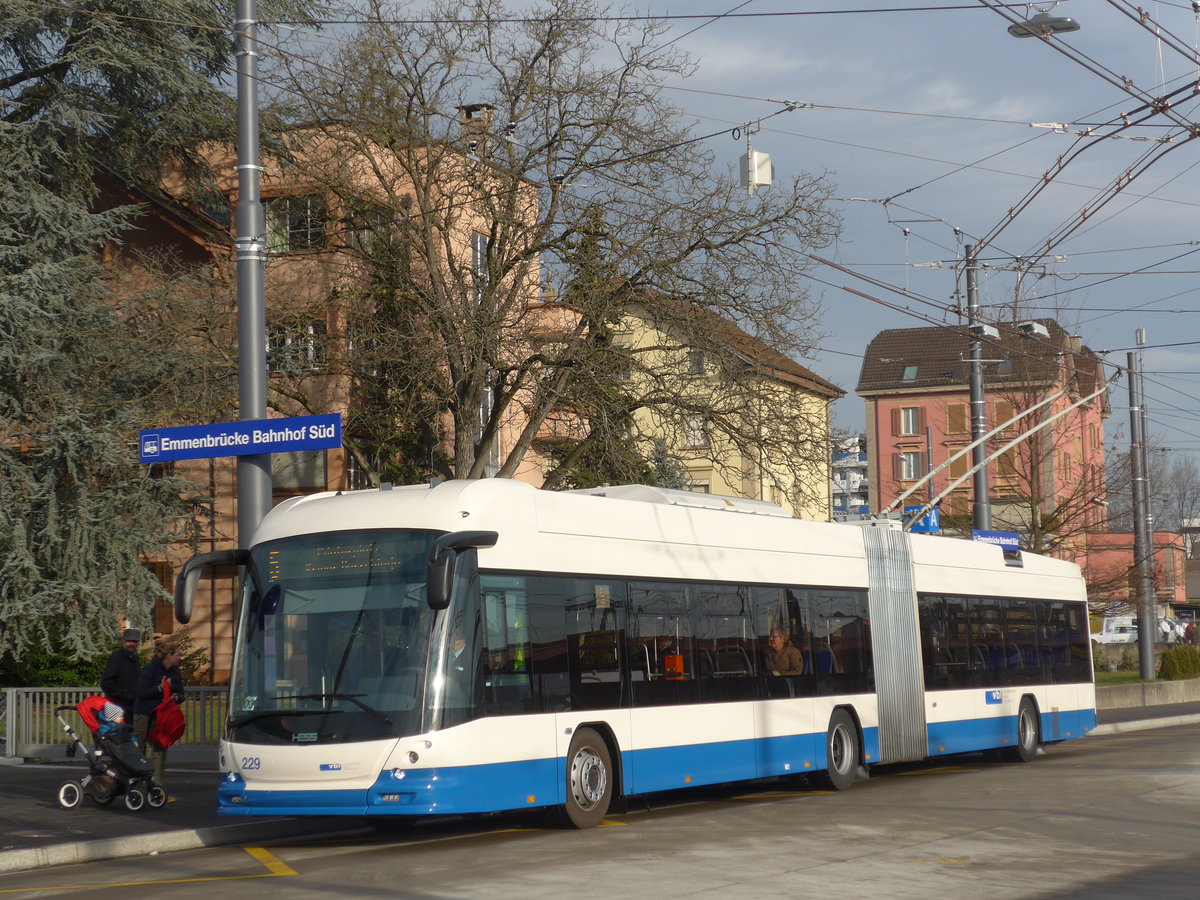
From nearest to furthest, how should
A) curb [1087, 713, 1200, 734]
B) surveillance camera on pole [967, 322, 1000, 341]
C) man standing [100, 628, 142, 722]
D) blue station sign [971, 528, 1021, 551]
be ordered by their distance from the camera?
man standing [100, 628, 142, 722] < blue station sign [971, 528, 1021, 551] < surveillance camera on pole [967, 322, 1000, 341] < curb [1087, 713, 1200, 734]

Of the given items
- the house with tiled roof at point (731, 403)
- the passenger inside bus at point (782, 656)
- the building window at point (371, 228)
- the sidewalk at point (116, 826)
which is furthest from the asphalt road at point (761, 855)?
the building window at point (371, 228)

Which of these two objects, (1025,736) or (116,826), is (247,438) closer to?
(116,826)

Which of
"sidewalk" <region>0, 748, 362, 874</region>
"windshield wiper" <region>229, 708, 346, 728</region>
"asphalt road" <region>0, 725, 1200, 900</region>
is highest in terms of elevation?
"windshield wiper" <region>229, 708, 346, 728</region>

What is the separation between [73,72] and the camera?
24562mm

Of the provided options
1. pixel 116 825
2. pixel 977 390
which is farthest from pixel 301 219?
pixel 116 825

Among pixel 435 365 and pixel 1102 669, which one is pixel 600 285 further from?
pixel 1102 669

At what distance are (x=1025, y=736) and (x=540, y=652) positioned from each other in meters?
10.9

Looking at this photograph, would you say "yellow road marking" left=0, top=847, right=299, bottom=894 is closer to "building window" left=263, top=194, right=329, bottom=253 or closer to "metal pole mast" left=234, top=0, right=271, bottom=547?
"metal pole mast" left=234, top=0, right=271, bottom=547

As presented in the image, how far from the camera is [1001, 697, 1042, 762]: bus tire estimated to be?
71.2ft

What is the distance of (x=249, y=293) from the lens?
14414mm

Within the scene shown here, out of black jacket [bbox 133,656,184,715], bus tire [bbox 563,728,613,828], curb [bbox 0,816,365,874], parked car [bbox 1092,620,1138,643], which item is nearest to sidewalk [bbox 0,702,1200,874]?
curb [bbox 0,816,365,874]

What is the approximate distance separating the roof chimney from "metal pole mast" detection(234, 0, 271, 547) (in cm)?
1041

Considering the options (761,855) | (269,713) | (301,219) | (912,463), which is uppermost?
(912,463)

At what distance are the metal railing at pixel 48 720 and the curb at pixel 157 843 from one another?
24.1ft
